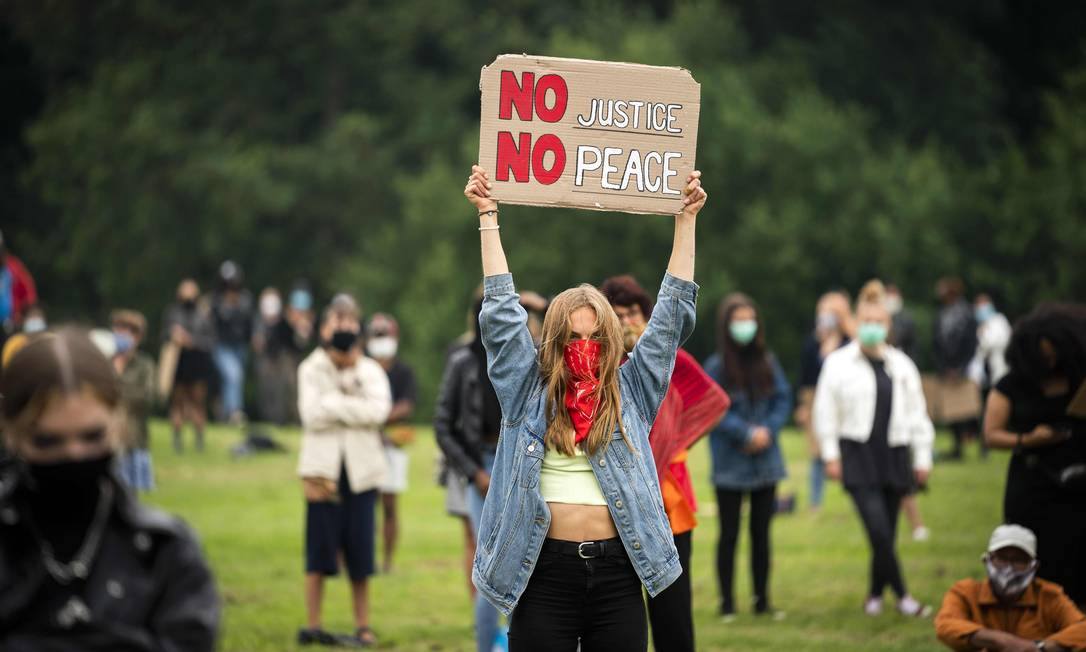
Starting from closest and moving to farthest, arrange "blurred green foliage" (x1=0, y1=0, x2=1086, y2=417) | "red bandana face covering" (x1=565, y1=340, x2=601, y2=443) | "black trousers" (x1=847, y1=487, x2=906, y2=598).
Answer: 1. "red bandana face covering" (x1=565, y1=340, x2=601, y2=443)
2. "black trousers" (x1=847, y1=487, x2=906, y2=598)
3. "blurred green foliage" (x1=0, y1=0, x2=1086, y2=417)

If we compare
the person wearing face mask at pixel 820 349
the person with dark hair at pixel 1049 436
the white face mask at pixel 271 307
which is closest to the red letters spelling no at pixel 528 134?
the person with dark hair at pixel 1049 436

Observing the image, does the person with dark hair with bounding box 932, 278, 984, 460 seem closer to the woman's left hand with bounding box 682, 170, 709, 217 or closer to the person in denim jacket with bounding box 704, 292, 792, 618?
the person in denim jacket with bounding box 704, 292, 792, 618

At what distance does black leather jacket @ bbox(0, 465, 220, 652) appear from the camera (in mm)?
3805

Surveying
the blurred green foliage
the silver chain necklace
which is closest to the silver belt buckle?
the silver chain necklace

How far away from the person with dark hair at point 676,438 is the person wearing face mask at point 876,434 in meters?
3.52

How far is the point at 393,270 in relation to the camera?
149ft

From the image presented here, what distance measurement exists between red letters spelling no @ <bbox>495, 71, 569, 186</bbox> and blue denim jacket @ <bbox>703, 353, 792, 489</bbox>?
5.29 meters

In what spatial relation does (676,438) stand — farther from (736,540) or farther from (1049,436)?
(736,540)

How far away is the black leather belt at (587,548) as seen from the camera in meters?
5.91

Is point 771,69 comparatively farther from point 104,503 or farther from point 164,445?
point 104,503

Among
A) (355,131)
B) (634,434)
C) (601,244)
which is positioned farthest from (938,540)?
(355,131)

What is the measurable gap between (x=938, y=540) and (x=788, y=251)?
2519 centimetres

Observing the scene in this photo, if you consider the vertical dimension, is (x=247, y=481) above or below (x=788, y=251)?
below

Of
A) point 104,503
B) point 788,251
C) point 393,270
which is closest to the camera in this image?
point 104,503
